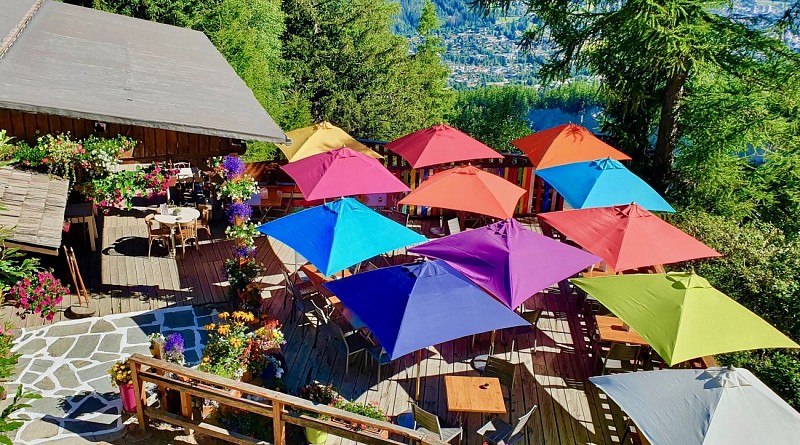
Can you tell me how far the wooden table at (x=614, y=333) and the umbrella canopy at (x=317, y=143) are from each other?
5.95 m

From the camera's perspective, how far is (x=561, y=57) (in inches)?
627

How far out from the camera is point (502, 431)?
22.5 feet

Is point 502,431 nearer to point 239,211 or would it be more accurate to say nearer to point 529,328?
point 529,328

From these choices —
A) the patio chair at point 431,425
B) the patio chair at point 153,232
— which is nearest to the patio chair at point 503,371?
the patio chair at point 431,425

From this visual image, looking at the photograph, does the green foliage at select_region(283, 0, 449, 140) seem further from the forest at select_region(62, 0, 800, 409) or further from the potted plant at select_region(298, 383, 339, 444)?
the potted plant at select_region(298, 383, 339, 444)

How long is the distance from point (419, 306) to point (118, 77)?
6.97 m

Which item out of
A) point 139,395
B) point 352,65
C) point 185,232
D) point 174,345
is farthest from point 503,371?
point 352,65

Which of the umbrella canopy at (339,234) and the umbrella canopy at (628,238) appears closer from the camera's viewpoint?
the umbrella canopy at (339,234)

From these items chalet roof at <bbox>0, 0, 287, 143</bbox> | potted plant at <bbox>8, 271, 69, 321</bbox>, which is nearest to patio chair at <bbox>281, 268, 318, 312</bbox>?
chalet roof at <bbox>0, 0, 287, 143</bbox>

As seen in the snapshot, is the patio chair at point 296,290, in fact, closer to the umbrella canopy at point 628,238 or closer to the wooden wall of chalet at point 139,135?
the wooden wall of chalet at point 139,135

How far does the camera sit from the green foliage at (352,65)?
125ft

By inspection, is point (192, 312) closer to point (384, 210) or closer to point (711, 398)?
point (384, 210)

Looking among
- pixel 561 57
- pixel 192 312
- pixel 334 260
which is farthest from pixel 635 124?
pixel 192 312

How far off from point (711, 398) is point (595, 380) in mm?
1069
